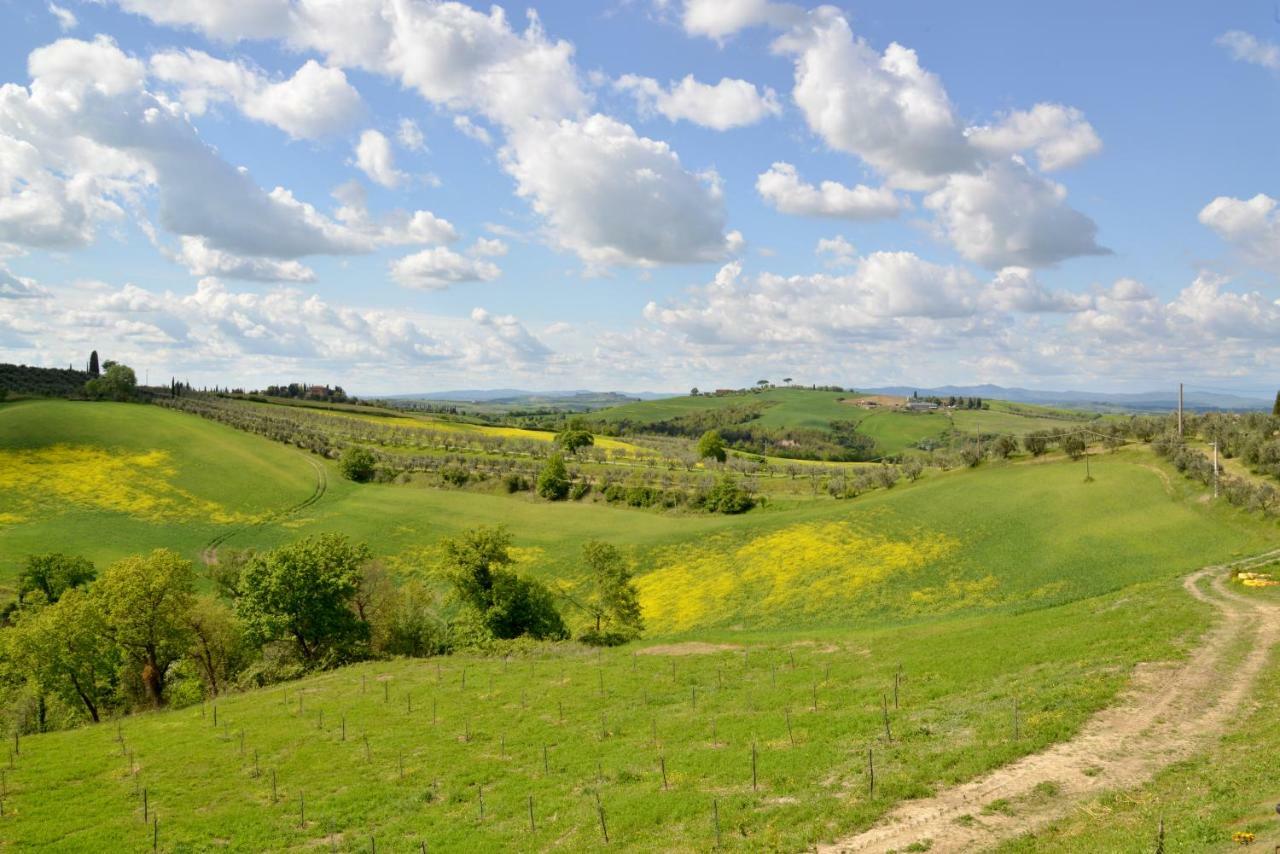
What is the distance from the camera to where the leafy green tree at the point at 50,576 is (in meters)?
71.6

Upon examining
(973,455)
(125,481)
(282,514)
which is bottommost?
(282,514)

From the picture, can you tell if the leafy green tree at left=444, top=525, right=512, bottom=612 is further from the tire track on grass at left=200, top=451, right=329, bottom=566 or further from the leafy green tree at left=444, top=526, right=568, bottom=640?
the tire track on grass at left=200, top=451, right=329, bottom=566

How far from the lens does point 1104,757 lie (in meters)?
21.1

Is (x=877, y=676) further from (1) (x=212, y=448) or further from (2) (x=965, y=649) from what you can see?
(1) (x=212, y=448)

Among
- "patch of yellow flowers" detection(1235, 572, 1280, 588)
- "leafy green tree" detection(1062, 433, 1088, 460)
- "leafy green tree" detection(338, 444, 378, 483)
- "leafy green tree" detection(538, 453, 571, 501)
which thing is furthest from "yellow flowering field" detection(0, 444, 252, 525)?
"leafy green tree" detection(1062, 433, 1088, 460)

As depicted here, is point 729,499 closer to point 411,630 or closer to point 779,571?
point 779,571

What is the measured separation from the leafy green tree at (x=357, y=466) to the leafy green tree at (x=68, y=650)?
3422 inches

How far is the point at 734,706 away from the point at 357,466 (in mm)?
119405

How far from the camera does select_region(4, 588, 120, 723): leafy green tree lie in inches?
1763

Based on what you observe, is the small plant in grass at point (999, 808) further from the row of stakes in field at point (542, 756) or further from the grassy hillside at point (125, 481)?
the grassy hillside at point (125, 481)

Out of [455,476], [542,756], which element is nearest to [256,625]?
[542,756]

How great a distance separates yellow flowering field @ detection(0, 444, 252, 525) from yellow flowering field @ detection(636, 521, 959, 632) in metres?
71.4

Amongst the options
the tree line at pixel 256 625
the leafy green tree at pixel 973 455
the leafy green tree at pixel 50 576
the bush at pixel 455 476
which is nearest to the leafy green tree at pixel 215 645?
the tree line at pixel 256 625

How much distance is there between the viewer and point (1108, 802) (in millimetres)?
18469
